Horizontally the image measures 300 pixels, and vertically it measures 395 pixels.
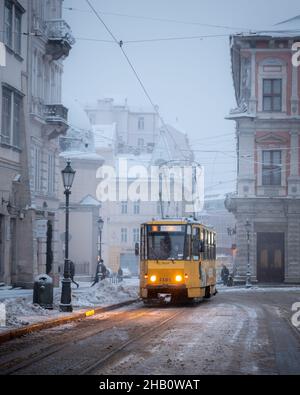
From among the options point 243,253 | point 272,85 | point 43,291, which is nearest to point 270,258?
point 243,253

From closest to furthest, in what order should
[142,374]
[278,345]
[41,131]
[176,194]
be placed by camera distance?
1. [142,374]
2. [278,345]
3. [41,131]
4. [176,194]

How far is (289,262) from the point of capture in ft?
183

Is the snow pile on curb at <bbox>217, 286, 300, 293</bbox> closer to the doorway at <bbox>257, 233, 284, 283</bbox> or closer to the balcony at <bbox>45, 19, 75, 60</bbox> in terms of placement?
the doorway at <bbox>257, 233, 284, 283</bbox>

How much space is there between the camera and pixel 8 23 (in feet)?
104

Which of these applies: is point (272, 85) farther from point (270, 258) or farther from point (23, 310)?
point (23, 310)

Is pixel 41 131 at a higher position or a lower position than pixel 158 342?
higher

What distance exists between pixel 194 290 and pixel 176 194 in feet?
208

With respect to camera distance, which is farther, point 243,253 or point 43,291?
point 243,253

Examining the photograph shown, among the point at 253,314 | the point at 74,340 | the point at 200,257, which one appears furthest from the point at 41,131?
the point at 74,340

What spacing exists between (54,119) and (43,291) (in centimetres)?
1477

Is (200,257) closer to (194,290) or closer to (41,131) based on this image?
(194,290)

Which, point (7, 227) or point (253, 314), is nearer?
point (253, 314)

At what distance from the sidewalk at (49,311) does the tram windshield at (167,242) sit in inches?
96.6

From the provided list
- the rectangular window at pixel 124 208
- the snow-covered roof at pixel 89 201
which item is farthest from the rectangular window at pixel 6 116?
the rectangular window at pixel 124 208
